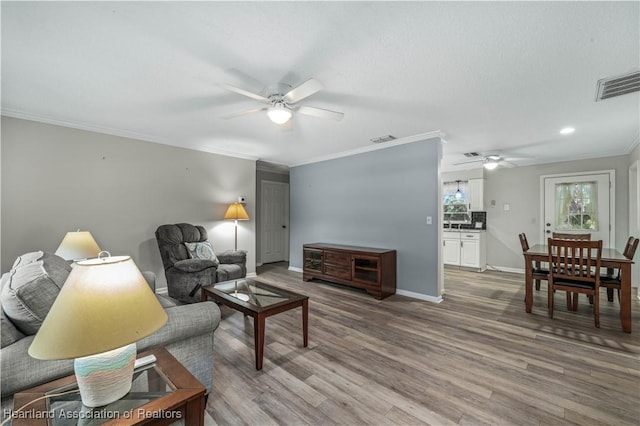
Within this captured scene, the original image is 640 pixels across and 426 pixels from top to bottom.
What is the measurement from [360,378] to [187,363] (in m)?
1.25

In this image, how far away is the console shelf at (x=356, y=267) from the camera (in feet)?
13.2

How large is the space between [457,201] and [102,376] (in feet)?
23.0

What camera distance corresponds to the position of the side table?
0.93 meters

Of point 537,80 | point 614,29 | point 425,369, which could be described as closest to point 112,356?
point 425,369

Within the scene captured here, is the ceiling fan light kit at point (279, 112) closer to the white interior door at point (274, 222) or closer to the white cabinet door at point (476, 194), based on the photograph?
the white interior door at point (274, 222)

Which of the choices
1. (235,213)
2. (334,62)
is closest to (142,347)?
(334,62)

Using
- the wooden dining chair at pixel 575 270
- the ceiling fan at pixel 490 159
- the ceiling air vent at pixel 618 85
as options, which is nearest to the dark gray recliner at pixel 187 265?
the wooden dining chair at pixel 575 270

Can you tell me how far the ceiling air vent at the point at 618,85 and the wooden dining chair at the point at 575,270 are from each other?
1.48m

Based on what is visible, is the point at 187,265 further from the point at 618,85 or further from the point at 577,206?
the point at 577,206

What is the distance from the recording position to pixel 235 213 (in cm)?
476

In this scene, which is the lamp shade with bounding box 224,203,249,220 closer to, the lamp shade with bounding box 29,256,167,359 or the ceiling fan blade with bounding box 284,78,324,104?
the ceiling fan blade with bounding box 284,78,324,104

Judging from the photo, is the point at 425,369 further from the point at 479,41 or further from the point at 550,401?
the point at 479,41

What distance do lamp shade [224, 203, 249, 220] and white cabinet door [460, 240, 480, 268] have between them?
4.80m

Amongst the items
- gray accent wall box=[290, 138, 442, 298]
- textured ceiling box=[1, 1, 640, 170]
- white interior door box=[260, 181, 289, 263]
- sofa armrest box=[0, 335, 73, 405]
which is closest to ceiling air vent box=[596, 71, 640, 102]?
textured ceiling box=[1, 1, 640, 170]
